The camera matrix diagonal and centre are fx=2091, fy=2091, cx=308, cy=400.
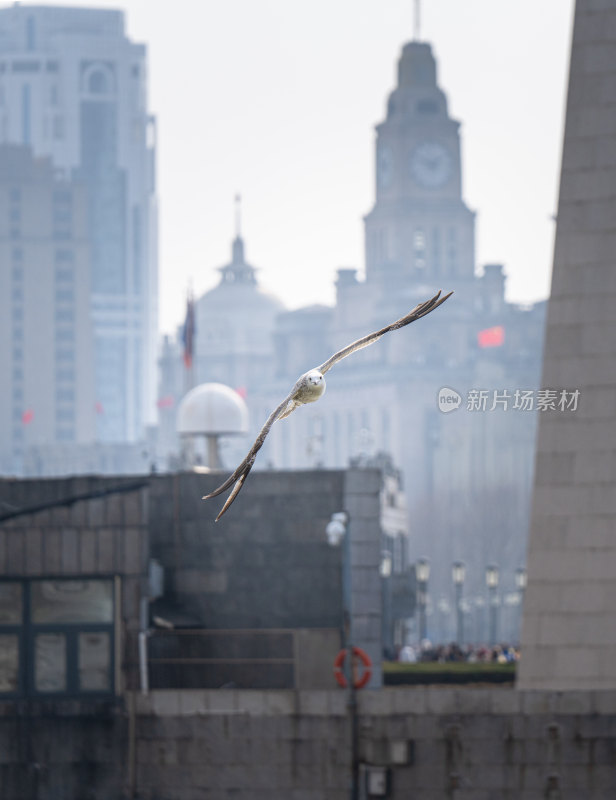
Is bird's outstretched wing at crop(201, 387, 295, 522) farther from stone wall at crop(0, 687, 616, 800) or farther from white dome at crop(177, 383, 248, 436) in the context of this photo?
white dome at crop(177, 383, 248, 436)

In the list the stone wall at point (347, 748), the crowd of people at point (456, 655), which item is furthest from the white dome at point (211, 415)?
the stone wall at point (347, 748)

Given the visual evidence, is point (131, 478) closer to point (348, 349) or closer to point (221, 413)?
point (221, 413)

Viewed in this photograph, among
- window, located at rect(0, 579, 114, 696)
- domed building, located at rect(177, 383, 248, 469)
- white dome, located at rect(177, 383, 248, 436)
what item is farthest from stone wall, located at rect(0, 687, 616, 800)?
white dome, located at rect(177, 383, 248, 436)

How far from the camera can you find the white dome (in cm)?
5853

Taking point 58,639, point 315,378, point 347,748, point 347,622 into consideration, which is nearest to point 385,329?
point 315,378

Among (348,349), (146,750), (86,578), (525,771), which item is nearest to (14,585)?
(86,578)

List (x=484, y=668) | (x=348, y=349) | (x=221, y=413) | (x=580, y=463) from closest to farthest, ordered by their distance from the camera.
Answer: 1. (x=348, y=349)
2. (x=580, y=463)
3. (x=484, y=668)
4. (x=221, y=413)

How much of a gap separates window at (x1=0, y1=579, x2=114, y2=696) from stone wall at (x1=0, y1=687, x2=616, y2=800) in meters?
2.00

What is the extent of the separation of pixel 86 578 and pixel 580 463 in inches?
458

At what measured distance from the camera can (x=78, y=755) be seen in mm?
45438

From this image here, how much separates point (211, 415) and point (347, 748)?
16071 mm

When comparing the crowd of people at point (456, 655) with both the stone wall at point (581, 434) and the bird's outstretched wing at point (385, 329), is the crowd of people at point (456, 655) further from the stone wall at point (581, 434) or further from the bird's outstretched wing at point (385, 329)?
the bird's outstretched wing at point (385, 329)

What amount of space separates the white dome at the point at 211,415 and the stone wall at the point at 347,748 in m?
14.5

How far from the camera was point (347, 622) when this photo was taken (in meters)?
47.0
